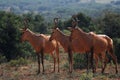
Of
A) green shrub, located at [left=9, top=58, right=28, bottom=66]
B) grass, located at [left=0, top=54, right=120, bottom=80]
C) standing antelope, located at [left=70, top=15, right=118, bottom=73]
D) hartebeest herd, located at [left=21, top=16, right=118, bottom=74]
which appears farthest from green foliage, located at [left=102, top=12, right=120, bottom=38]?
standing antelope, located at [left=70, top=15, right=118, bottom=73]

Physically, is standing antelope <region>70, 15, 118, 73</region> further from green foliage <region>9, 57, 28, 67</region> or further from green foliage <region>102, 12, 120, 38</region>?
green foliage <region>102, 12, 120, 38</region>

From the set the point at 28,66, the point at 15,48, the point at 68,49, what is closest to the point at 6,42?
the point at 15,48

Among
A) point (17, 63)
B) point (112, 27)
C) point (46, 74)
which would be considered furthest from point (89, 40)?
point (112, 27)

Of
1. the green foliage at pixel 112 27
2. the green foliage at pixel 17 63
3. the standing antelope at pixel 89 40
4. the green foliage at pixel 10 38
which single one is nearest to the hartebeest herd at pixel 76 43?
the standing antelope at pixel 89 40

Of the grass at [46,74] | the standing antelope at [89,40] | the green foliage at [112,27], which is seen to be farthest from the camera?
the green foliage at [112,27]

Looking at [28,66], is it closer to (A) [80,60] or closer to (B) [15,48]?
(A) [80,60]

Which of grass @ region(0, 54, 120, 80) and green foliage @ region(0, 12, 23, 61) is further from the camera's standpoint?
green foliage @ region(0, 12, 23, 61)

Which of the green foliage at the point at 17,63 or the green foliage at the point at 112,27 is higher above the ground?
the green foliage at the point at 112,27

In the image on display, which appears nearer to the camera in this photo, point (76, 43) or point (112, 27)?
point (76, 43)

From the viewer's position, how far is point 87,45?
58.3ft

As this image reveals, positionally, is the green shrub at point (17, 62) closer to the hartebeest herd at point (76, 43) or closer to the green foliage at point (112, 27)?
the hartebeest herd at point (76, 43)

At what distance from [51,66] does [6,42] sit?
272 inches

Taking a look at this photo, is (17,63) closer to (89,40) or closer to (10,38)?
(10,38)

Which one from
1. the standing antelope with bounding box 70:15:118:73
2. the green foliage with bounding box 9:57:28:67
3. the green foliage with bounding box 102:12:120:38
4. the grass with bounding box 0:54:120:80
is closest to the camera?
the grass with bounding box 0:54:120:80
